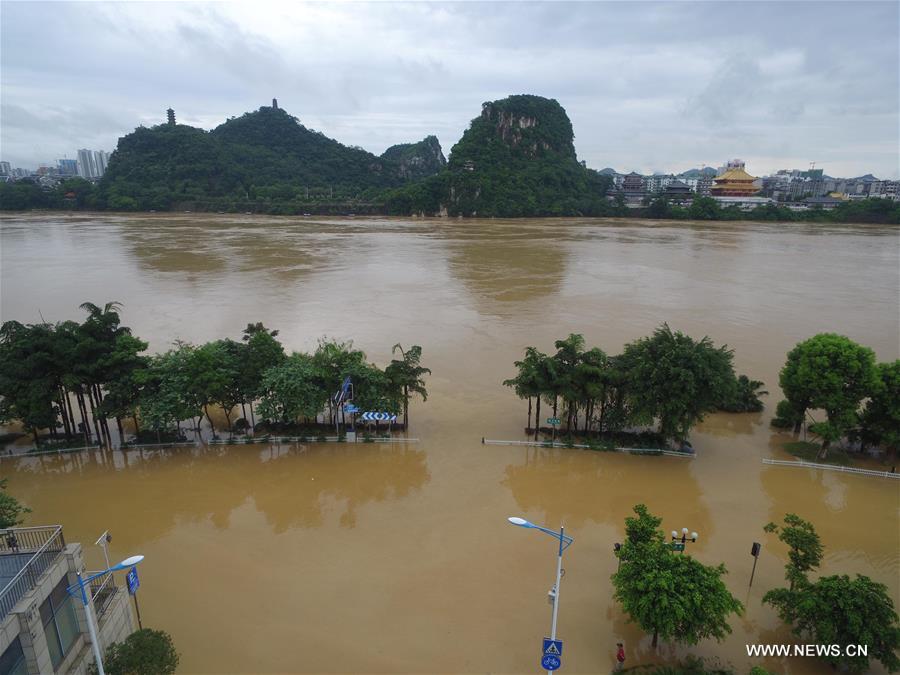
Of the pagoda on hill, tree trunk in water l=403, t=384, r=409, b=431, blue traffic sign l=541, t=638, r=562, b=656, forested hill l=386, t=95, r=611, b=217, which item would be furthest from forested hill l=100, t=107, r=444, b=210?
blue traffic sign l=541, t=638, r=562, b=656

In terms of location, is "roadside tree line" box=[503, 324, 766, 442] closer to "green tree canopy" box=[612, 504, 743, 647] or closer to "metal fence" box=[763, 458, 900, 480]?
"metal fence" box=[763, 458, 900, 480]

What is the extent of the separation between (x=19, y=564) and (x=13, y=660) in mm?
1600

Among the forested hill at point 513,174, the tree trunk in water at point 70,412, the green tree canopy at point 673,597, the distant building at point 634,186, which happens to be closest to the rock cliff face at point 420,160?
the forested hill at point 513,174

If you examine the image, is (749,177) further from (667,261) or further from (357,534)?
(357,534)

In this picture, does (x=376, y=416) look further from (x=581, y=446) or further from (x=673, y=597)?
(x=673, y=597)

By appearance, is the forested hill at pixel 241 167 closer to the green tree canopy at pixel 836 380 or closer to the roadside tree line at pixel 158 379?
the roadside tree line at pixel 158 379

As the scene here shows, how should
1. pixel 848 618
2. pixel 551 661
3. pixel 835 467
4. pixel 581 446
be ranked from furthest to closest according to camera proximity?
1. pixel 581 446
2. pixel 835 467
3. pixel 848 618
4. pixel 551 661

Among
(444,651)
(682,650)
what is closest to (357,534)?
(444,651)

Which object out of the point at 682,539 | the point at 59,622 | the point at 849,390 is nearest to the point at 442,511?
the point at 682,539

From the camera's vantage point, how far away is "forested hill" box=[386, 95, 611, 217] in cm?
11381

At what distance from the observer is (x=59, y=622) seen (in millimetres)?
8688

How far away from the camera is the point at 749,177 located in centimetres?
12319

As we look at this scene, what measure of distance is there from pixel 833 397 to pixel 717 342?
47.4ft

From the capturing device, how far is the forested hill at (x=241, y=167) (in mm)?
118125
